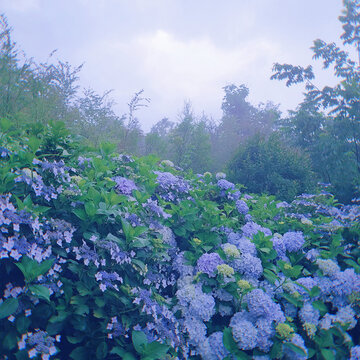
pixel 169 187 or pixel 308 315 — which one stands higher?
pixel 169 187

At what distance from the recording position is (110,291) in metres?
2.04

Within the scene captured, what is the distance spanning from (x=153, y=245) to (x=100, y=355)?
85 centimetres

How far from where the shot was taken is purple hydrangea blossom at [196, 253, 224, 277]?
2771 mm

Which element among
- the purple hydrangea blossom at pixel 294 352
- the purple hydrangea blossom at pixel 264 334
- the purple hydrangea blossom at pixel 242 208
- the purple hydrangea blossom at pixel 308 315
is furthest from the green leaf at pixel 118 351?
the purple hydrangea blossom at pixel 242 208

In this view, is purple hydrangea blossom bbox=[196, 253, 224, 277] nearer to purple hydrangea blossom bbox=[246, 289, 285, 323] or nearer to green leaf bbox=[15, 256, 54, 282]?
purple hydrangea blossom bbox=[246, 289, 285, 323]

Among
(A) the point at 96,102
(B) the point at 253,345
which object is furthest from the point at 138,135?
(B) the point at 253,345

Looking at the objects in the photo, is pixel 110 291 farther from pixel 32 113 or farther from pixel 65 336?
pixel 32 113

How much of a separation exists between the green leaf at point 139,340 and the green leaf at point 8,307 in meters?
0.75

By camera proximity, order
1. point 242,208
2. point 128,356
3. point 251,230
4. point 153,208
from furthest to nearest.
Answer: point 242,208, point 251,230, point 153,208, point 128,356

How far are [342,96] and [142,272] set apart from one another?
27.0 ft

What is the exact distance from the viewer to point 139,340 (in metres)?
1.99

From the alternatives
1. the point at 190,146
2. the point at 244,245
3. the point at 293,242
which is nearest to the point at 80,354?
the point at 244,245

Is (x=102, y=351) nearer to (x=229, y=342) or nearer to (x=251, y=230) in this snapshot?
(x=229, y=342)

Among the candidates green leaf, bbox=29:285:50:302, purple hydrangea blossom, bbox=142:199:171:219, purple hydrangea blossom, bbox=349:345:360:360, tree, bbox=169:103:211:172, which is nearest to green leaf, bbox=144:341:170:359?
green leaf, bbox=29:285:50:302
